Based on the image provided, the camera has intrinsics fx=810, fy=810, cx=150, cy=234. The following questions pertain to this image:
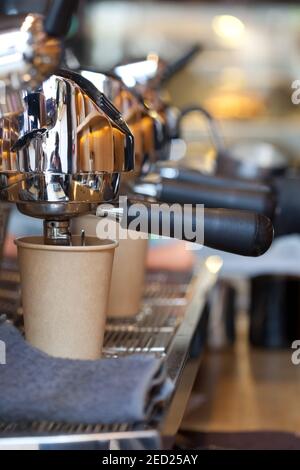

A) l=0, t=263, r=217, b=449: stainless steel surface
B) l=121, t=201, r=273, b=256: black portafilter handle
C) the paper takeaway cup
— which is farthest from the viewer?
the paper takeaway cup

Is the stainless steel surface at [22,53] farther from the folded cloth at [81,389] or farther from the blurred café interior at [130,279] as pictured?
the folded cloth at [81,389]

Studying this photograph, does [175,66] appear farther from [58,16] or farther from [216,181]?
[58,16]

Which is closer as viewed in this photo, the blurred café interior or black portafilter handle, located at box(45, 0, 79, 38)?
the blurred café interior

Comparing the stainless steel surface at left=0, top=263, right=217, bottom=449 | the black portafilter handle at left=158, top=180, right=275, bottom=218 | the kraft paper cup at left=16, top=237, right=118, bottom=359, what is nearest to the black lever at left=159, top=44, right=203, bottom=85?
the stainless steel surface at left=0, top=263, right=217, bottom=449

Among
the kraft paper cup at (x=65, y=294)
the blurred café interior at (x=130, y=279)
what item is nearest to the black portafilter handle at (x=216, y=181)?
the blurred café interior at (x=130, y=279)

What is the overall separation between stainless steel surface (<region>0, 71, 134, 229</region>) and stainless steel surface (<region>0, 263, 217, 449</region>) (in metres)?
0.15

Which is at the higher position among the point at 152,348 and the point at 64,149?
the point at 64,149

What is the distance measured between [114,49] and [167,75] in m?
1.93

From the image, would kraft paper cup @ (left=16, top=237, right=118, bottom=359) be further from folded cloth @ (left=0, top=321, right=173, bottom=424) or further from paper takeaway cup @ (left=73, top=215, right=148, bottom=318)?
paper takeaway cup @ (left=73, top=215, right=148, bottom=318)

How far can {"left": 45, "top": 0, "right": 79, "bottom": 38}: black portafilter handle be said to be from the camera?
0.71 m

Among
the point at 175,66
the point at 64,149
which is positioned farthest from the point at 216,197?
the point at 175,66

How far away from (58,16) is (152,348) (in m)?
0.31

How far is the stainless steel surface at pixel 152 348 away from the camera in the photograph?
469 millimetres

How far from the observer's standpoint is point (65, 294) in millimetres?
603
